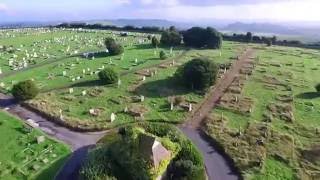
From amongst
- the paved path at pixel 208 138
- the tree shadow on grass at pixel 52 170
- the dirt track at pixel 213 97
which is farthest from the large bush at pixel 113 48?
the tree shadow on grass at pixel 52 170

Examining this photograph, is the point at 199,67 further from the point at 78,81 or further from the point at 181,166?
the point at 181,166

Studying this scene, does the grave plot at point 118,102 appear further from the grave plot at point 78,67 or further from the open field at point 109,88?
the grave plot at point 78,67

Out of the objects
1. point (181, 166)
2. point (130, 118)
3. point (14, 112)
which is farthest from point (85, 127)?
point (181, 166)

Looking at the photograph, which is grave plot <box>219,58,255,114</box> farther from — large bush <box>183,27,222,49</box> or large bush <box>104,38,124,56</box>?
large bush <box>183,27,222,49</box>

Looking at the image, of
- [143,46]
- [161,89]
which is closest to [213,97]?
[161,89]

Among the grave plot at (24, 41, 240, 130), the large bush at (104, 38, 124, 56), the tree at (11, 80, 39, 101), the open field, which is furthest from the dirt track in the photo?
the large bush at (104, 38, 124, 56)
